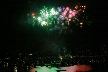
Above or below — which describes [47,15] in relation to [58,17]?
below

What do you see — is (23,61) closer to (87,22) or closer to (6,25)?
(6,25)

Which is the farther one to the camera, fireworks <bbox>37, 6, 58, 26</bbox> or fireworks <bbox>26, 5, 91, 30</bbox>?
fireworks <bbox>26, 5, 91, 30</bbox>

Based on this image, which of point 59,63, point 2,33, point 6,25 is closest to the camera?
point 59,63

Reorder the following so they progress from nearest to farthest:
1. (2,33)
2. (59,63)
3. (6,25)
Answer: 1. (59,63)
2. (2,33)
3. (6,25)

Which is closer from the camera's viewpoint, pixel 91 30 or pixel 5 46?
pixel 5 46

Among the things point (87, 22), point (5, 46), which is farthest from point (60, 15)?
point (5, 46)

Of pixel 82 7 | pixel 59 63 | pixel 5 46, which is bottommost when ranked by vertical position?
pixel 59 63

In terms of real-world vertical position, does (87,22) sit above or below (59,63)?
above

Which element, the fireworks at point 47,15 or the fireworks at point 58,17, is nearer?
the fireworks at point 47,15

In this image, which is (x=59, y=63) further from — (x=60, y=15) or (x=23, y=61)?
(x=60, y=15)

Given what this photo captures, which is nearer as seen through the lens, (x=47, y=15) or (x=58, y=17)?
(x=47, y=15)
